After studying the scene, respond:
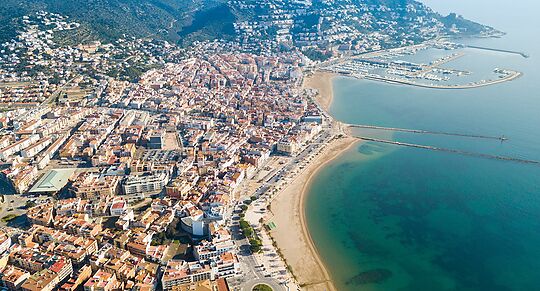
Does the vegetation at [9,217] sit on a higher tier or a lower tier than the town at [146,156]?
lower

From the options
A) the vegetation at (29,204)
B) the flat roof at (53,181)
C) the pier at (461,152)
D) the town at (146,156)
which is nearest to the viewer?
the town at (146,156)

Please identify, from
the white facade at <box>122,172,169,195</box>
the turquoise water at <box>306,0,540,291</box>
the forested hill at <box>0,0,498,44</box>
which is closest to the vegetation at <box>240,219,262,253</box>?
the turquoise water at <box>306,0,540,291</box>

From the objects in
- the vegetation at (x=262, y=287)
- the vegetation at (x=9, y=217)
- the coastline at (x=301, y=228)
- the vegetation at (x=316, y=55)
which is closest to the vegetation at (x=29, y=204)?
the vegetation at (x=9, y=217)

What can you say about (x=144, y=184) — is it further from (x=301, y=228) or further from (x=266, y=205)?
(x=301, y=228)

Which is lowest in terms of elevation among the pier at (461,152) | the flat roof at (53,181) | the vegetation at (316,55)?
the flat roof at (53,181)

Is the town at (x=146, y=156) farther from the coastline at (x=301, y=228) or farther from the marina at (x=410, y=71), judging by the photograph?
the marina at (x=410, y=71)

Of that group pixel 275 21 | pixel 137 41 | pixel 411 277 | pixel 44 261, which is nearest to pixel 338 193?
pixel 411 277

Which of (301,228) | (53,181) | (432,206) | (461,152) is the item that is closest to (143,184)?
(53,181)

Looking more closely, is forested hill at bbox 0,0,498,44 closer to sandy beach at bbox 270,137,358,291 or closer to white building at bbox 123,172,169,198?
white building at bbox 123,172,169,198
